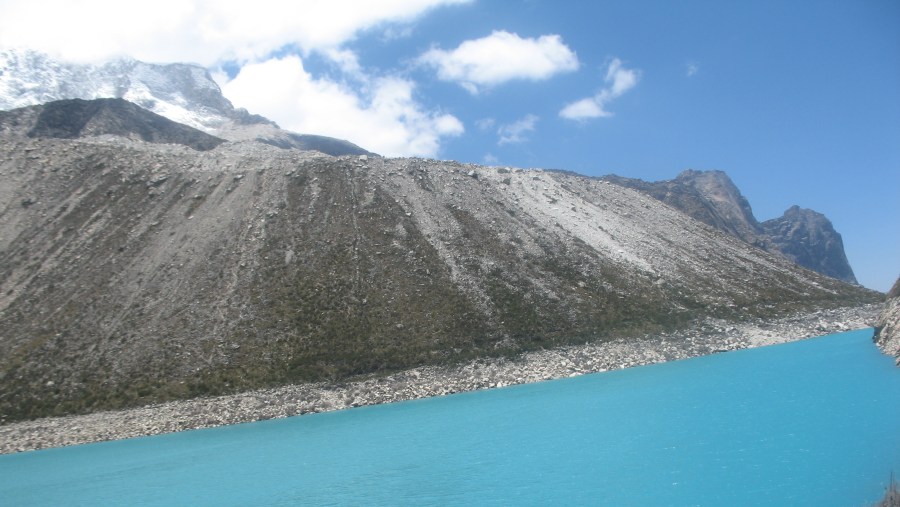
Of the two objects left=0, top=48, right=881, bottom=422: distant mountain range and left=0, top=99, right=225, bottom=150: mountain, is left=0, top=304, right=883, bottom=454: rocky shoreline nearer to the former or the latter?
left=0, top=48, right=881, bottom=422: distant mountain range

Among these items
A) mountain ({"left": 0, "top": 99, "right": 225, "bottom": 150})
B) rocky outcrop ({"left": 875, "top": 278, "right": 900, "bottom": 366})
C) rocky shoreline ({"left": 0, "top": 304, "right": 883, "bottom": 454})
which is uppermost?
mountain ({"left": 0, "top": 99, "right": 225, "bottom": 150})

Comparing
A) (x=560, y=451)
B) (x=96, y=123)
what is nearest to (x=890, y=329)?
(x=560, y=451)

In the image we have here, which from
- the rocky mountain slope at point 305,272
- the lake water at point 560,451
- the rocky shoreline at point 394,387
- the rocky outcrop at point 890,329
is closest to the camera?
the lake water at point 560,451

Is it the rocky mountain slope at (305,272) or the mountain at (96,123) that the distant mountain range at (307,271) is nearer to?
the rocky mountain slope at (305,272)

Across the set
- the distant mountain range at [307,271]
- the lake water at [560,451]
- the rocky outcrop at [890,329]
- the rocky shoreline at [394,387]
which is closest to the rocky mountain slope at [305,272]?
the distant mountain range at [307,271]

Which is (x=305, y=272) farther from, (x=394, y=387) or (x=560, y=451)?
(x=560, y=451)

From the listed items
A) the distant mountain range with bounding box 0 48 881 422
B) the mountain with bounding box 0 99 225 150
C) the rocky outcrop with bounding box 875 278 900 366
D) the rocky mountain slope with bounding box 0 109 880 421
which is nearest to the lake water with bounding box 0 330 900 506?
the rocky outcrop with bounding box 875 278 900 366
